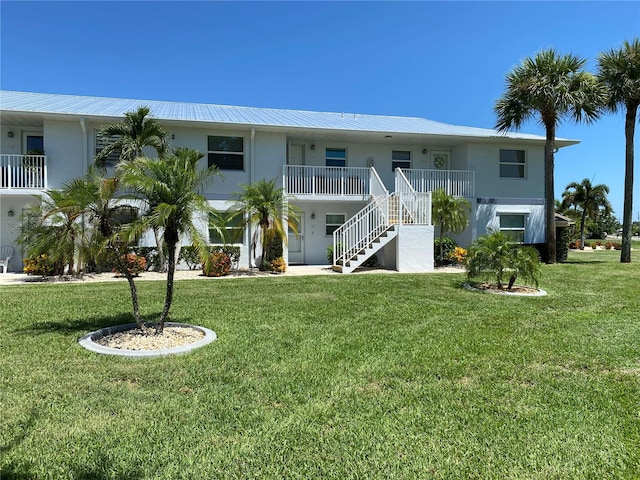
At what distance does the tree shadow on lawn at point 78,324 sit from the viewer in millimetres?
6203

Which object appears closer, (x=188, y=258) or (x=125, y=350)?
(x=125, y=350)

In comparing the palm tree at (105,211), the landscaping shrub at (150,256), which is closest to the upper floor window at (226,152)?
the landscaping shrub at (150,256)

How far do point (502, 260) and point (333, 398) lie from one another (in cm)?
725

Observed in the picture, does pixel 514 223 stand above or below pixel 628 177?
Result: below

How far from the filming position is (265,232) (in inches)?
554

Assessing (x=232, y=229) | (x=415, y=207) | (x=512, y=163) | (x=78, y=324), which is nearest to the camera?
(x=78, y=324)

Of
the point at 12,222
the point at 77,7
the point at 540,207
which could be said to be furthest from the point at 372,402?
the point at 540,207

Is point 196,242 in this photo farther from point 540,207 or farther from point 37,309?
point 540,207

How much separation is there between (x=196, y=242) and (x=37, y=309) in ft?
14.7

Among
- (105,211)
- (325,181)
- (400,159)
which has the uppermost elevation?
(400,159)

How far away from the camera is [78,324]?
6707 millimetres

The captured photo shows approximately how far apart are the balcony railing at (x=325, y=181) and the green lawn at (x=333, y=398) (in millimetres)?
9396

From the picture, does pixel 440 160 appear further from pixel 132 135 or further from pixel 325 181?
pixel 132 135

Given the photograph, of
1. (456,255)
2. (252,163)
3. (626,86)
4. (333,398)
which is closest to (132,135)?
(252,163)
